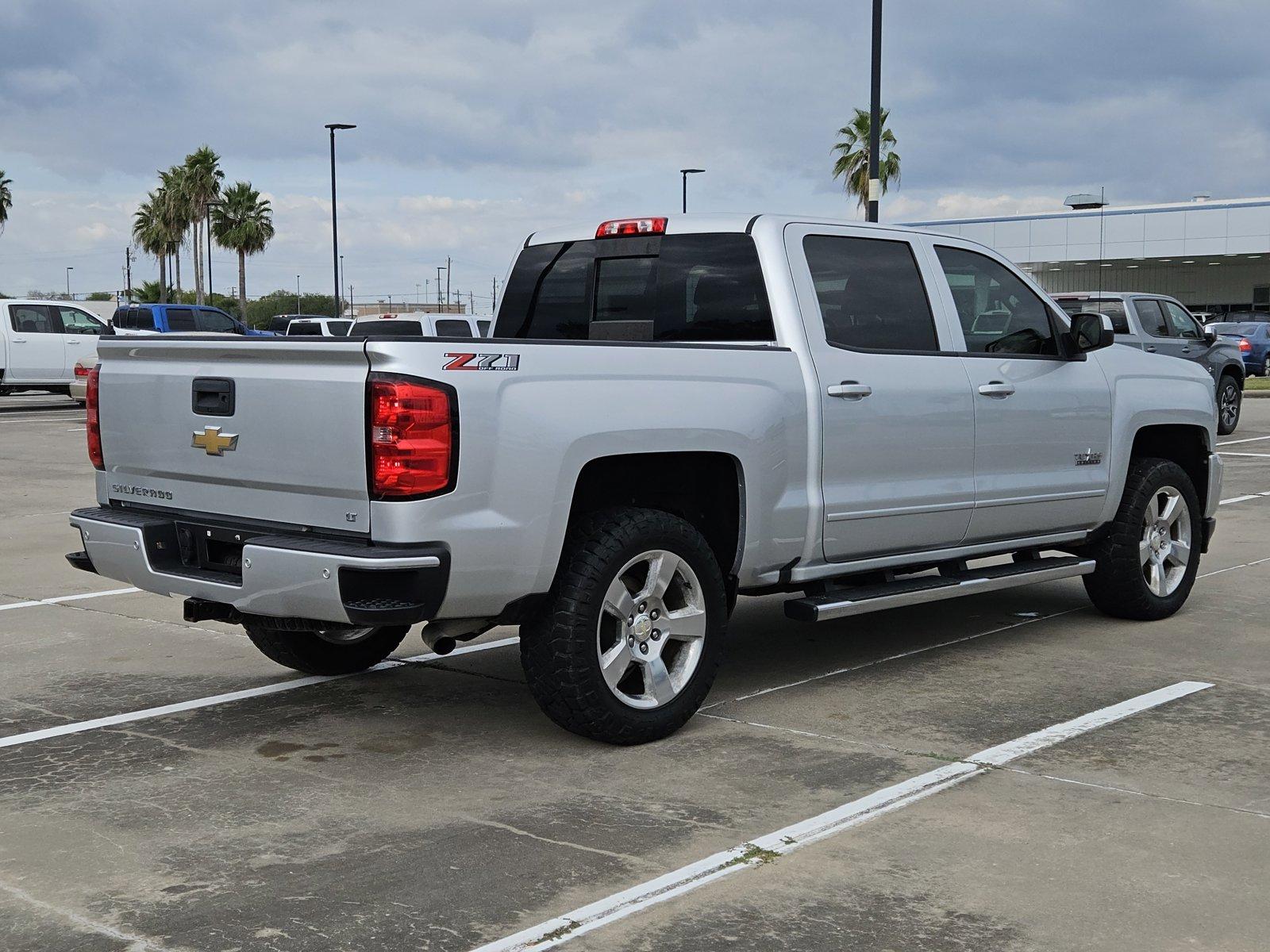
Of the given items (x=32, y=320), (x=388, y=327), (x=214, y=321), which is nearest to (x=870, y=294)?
(x=388, y=327)

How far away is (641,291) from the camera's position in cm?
661

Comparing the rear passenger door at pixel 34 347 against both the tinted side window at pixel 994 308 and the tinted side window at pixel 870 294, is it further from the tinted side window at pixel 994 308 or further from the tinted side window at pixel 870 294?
the tinted side window at pixel 870 294

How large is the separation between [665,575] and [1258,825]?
2.17 m

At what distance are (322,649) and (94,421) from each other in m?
1.42

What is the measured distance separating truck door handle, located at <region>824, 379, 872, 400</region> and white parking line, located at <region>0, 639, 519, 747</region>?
2.33 metres

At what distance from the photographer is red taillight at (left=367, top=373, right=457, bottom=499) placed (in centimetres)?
478

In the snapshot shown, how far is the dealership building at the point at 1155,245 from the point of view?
176 ft

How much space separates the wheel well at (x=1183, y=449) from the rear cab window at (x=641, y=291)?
2.99 metres

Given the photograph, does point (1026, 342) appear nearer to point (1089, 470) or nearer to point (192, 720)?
point (1089, 470)

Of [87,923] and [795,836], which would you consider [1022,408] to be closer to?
[795,836]

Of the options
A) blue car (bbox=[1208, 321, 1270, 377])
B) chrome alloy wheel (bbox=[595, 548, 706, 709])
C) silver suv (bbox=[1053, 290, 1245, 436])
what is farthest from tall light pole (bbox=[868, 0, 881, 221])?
blue car (bbox=[1208, 321, 1270, 377])

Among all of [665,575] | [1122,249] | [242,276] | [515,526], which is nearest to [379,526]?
[515,526]

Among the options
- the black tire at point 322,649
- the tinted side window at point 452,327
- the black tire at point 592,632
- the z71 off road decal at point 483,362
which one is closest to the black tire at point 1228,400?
the tinted side window at point 452,327

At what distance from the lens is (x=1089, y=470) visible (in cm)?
741
